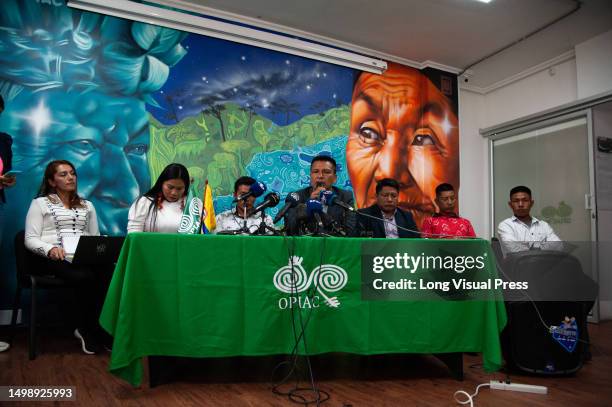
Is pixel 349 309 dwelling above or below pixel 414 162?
below

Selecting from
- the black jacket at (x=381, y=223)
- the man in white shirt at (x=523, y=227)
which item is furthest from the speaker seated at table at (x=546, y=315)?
the man in white shirt at (x=523, y=227)

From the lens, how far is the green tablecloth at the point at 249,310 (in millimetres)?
1898

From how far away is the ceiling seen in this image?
4113mm

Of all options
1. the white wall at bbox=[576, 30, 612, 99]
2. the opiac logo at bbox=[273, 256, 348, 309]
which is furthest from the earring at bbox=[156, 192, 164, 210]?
the white wall at bbox=[576, 30, 612, 99]

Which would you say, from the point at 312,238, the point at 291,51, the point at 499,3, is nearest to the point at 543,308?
the point at 312,238

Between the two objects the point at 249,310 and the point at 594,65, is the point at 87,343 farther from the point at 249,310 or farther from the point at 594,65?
the point at 594,65

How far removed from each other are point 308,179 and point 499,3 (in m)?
2.43

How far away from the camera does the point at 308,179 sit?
4582mm

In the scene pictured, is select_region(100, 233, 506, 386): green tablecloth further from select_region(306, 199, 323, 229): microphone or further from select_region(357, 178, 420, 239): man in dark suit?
select_region(357, 178, 420, 239): man in dark suit

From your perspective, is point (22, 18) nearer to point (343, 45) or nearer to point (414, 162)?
point (343, 45)

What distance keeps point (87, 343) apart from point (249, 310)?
135 centimetres

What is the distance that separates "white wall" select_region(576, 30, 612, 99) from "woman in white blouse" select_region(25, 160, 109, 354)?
491cm

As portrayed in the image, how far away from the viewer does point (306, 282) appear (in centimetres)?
206

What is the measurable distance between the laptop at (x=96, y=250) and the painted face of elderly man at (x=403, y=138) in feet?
8.93
